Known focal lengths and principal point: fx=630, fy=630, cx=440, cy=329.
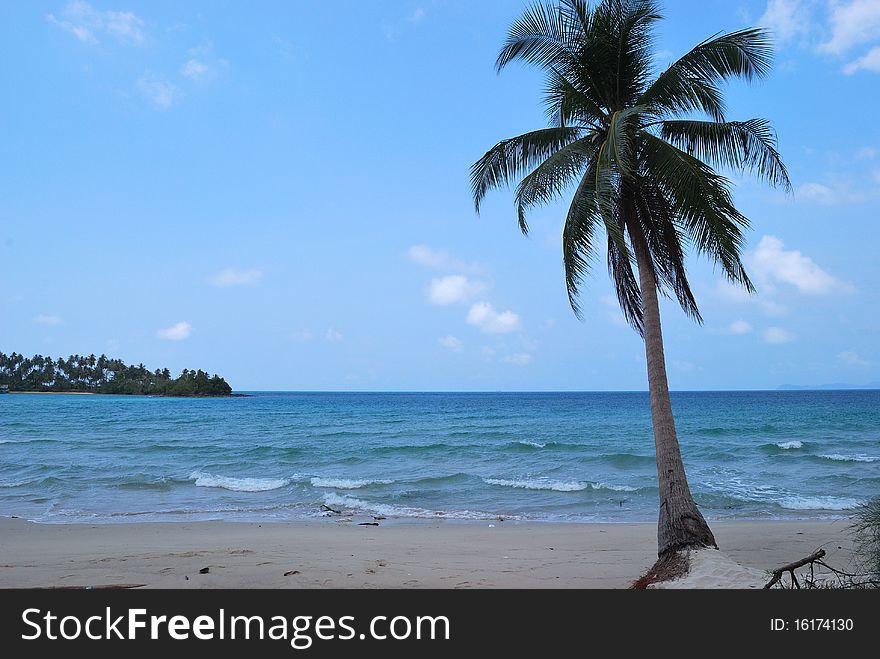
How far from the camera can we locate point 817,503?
16156 millimetres

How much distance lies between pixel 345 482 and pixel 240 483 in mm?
3364

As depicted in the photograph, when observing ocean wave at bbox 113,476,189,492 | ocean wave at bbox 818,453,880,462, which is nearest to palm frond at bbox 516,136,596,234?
ocean wave at bbox 113,476,189,492

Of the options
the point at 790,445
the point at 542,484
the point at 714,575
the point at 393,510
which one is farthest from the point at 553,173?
the point at 790,445

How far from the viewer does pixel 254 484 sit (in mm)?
19844

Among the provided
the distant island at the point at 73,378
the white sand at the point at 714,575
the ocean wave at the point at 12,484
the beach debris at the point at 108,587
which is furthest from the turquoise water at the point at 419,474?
the distant island at the point at 73,378

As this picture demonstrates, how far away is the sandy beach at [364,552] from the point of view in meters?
8.35

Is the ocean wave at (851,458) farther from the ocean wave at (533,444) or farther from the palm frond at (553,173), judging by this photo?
the palm frond at (553,173)

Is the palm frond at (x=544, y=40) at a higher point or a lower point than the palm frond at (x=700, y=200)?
higher

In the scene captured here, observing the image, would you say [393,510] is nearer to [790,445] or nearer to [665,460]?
[665,460]

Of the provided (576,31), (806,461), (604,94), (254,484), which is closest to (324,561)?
(604,94)

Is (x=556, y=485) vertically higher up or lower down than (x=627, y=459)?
lower down

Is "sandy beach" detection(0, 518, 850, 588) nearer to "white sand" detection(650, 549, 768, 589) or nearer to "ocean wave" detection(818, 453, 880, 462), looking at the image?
"white sand" detection(650, 549, 768, 589)

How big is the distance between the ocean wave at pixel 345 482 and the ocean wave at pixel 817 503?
1123 cm
